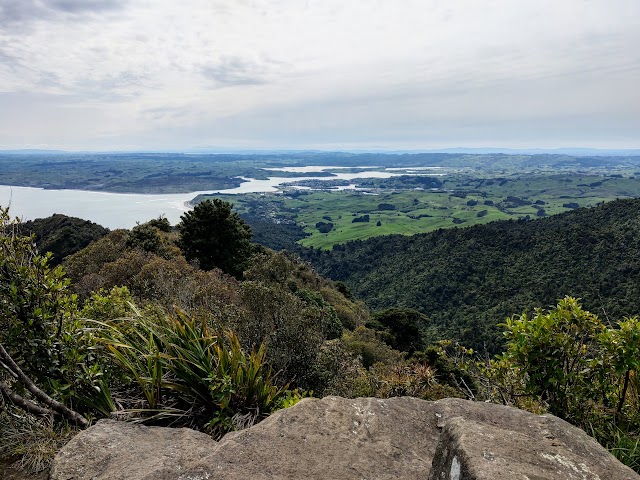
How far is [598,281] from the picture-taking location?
47.4 m

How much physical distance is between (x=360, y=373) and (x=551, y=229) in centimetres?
6910

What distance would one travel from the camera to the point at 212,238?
28.5 meters

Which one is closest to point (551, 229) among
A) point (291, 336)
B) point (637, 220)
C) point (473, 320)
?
point (637, 220)

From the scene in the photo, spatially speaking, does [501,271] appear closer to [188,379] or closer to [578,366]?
[578,366]

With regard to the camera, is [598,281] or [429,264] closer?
[598,281]

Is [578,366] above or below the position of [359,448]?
above

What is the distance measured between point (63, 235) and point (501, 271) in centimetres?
5496

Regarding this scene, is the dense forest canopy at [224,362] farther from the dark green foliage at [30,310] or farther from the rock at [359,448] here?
the rock at [359,448]

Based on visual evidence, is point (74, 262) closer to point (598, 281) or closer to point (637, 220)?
point (598, 281)

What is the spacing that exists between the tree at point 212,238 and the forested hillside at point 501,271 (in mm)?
25213

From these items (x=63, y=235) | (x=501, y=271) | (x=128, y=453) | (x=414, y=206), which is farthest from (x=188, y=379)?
(x=414, y=206)

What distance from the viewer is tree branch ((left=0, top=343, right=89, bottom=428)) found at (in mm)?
3404

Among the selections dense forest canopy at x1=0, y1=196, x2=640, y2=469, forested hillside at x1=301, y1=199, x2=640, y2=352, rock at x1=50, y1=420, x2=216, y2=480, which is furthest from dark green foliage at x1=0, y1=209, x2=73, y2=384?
forested hillside at x1=301, y1=199, x2=640, y2=352

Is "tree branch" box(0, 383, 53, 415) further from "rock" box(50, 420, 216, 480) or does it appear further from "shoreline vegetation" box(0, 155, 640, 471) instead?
"rock" box(50, 420, 216, 480)
